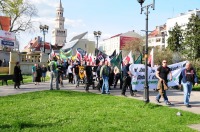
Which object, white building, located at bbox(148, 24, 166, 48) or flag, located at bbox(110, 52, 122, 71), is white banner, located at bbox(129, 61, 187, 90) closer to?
flag, located at bbox(110, 52, 122, 71)

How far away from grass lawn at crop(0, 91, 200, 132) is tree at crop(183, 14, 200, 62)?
148 feet

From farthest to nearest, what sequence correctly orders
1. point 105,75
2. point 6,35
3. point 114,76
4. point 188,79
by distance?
point 6,35
point 114,76
point 105,75
point 188,79

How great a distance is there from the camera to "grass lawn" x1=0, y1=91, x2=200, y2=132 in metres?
8.91

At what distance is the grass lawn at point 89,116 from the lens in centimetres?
891

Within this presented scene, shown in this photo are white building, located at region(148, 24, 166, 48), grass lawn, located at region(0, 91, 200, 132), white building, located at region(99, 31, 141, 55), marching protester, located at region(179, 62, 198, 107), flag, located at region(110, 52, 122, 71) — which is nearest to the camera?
grass lawn, located at region(0, 91, 200, 132)

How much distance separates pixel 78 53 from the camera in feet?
102

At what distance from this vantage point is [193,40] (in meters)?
57.6

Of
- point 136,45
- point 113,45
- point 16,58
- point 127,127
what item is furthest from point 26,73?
point 113,45

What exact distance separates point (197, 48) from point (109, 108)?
46576 mm

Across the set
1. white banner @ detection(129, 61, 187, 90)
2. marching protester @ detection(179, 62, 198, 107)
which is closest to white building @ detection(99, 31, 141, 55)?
white banner @ detection(129, 61, 187, 90)

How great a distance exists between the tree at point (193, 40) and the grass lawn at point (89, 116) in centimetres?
4522

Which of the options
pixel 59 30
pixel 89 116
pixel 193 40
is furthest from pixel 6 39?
pixel 59 30

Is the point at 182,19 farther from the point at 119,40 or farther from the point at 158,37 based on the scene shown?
the point at 119,40

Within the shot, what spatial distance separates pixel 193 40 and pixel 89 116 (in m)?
50.4
